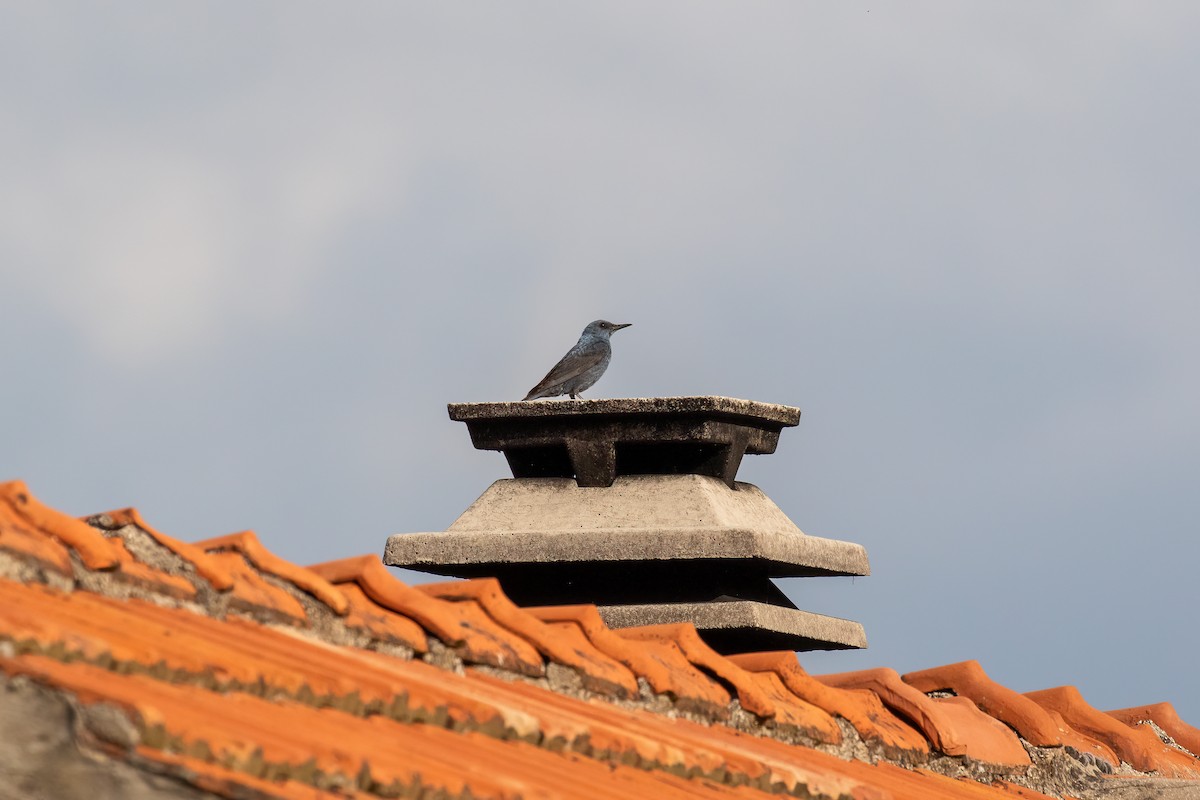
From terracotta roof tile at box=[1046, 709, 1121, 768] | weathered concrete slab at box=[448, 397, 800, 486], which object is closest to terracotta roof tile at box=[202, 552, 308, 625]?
weathered concrete slab at box=[448, 397, 800, 486]

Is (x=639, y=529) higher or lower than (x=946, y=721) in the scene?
higher

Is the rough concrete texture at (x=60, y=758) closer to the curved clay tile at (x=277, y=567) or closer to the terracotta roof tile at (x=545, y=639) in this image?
the curved clay tile at (x=277, y=567)

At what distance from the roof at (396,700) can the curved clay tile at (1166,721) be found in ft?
3.24

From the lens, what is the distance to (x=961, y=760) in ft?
15.4

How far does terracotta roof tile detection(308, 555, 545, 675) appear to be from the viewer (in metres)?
3.44

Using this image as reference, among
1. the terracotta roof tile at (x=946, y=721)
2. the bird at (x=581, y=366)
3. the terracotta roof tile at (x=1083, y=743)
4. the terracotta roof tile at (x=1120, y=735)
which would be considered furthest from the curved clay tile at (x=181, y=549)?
the bird at (x=581, y=366)

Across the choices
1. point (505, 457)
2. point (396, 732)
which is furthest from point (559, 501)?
point (396, 732)

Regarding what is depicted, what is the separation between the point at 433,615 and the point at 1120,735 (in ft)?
10.1

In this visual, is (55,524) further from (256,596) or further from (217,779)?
(217,779)

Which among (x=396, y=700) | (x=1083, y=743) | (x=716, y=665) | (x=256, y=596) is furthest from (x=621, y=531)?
(x=396, y=700)

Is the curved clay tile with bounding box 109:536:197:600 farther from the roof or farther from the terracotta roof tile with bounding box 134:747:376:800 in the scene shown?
the terracotta roof tile with bounding box 134:747:376:800

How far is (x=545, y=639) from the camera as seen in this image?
12.1 feet

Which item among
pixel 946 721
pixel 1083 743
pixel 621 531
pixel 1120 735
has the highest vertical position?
pixel 621 531

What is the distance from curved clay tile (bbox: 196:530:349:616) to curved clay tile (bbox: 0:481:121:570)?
1.60 ft
